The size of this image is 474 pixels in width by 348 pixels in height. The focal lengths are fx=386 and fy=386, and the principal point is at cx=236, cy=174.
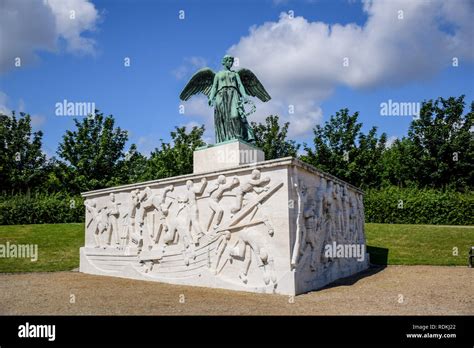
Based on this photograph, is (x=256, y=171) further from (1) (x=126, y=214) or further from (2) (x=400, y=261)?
(2) (x=400, y=261)

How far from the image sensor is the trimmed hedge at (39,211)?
2650 cm

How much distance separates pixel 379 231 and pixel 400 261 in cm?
647

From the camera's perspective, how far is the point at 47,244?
1895cm

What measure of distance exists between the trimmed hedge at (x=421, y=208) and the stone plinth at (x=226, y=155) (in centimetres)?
1756

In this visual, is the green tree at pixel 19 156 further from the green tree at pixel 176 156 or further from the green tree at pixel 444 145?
the green tree at pixel 444 145

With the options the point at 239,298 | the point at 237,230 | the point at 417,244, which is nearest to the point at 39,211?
the point at 237,230

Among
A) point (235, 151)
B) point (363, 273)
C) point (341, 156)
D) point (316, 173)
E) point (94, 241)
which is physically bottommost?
point (363, 273)

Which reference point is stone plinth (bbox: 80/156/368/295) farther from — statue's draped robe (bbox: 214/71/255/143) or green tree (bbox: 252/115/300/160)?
green tree (bbox: 252/115/300/160)

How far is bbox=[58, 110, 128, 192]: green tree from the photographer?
33625 mm

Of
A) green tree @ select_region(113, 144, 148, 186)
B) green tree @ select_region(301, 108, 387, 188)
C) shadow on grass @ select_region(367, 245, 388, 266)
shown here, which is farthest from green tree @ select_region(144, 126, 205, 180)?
shadow on grass @ select_region(367, 245, 388, 266)

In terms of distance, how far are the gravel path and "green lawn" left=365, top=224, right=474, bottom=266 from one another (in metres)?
3.20

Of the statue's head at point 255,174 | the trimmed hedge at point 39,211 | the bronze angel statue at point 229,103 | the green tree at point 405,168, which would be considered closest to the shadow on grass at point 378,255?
the bronze angel statue at point 229,103

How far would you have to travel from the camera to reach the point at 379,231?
70.2 ft

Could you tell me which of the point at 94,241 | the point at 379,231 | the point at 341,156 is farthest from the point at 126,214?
the point at 341,156
